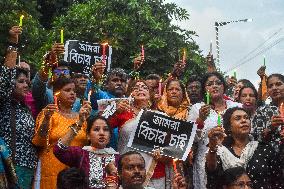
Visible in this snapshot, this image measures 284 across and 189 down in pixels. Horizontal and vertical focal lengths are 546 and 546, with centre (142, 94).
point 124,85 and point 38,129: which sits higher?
point 124,85

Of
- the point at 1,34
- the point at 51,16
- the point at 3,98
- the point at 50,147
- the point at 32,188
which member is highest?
the point at 51,16

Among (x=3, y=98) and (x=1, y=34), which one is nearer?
(x=3, y=98)

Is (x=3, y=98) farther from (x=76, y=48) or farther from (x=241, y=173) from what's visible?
(x=241, y=173)

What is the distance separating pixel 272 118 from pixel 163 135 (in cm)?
130

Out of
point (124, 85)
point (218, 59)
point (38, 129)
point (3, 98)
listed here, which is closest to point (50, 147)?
point (38, 129)

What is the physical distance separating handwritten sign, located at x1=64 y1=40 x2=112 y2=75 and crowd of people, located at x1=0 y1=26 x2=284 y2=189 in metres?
0.19

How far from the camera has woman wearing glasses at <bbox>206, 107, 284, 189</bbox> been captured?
5.34 metres

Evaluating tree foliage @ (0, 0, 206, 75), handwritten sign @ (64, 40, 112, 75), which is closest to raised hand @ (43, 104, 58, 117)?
handwritten sign @ (64, 40, 112, 75)

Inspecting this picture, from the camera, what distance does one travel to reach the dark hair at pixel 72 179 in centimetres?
504

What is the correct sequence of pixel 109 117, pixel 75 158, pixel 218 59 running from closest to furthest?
pixel 75 158
pixel 109 117
pixel 218 59

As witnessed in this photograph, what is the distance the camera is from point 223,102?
684cm

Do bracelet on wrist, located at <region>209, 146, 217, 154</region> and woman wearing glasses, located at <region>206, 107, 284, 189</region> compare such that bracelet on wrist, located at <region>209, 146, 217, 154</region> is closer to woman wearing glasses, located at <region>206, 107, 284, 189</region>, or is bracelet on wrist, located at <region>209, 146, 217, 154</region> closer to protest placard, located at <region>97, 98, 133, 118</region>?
woman wearing glasses, located at <region>206, 107, 284, 189</region>

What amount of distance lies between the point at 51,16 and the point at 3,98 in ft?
46.7

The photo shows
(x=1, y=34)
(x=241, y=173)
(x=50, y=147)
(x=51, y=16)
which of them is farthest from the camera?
(x=51, y=16)
